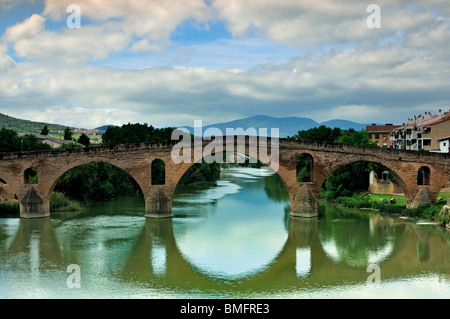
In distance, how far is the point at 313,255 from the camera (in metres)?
18.2

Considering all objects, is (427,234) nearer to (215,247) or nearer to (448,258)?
(448,258)

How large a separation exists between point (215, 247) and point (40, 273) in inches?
285

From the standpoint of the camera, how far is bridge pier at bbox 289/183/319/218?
25.4 metres

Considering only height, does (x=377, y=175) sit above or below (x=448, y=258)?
above

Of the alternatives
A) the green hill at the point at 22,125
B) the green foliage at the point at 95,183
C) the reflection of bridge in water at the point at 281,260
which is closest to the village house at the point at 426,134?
the reflection of bridge in water at the point at 281,260

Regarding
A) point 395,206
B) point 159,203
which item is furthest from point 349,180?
point 159,203

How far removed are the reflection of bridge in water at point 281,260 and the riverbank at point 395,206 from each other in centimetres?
175

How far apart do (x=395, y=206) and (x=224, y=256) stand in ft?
48.6

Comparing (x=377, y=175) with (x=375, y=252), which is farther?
(x=377, y=175)

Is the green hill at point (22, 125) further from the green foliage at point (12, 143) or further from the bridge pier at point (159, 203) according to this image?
the bridge pier at point (159, 203)

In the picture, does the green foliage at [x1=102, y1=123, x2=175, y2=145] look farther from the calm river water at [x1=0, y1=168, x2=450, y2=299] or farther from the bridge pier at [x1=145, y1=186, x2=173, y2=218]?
the bridge pier at [x1=145, y1=186, x2=173, y2=218]

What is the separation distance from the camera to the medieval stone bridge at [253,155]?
25.6 metres

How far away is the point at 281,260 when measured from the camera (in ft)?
56.9
